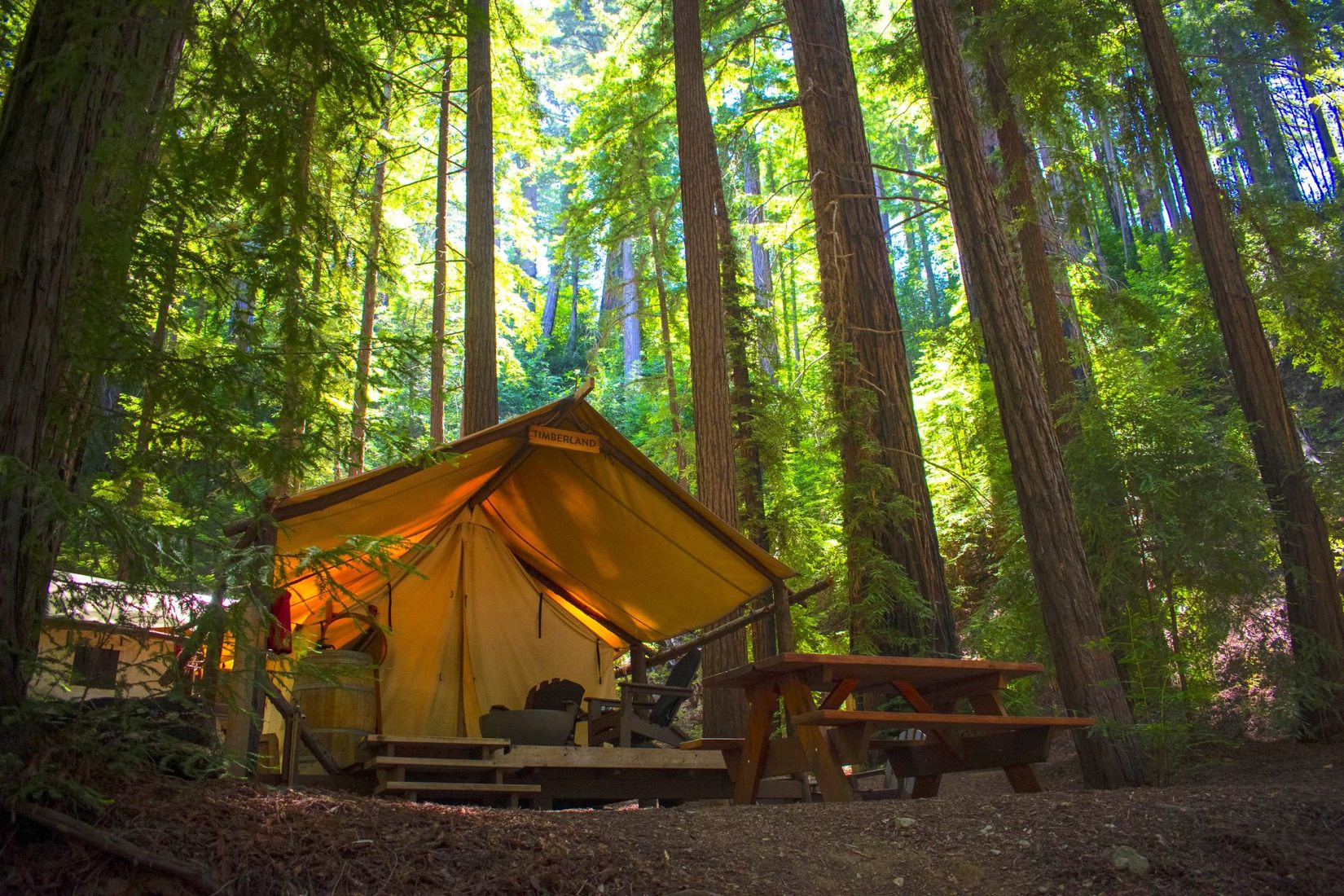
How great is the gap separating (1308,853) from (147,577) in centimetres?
403

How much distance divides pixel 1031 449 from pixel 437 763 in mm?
4179

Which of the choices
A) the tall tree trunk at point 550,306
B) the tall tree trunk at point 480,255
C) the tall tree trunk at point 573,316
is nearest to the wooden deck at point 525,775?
the tall tree trunk at point 480,255

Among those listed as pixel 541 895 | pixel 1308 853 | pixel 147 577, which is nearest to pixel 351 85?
pixel 147 577

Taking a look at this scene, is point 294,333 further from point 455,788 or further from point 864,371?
point 864,371

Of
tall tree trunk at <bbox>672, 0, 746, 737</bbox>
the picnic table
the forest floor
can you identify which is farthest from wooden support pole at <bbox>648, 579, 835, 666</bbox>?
Result: the forest floor

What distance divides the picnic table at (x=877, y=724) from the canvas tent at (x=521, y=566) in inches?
75.2

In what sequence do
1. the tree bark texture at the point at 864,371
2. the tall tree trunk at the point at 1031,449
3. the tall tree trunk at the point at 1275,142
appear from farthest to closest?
1. the tall tree trunk at the point at 1275,142
2. the tree bark texture at the point at 864,371
3. the tall tree trunk at the point at 1031,449

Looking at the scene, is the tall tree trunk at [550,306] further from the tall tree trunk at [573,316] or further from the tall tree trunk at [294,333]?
the tall tree trunk at [294,333]

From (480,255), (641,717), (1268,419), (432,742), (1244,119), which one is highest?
(1244,119)

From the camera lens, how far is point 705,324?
865cm

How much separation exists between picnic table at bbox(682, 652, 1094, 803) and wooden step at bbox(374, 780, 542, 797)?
1288 millimetres

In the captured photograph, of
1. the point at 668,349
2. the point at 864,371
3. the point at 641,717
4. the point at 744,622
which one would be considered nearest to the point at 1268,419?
the point at 864,371

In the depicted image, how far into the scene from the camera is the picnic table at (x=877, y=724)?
4.68 metres

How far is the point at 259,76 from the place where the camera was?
345cm
